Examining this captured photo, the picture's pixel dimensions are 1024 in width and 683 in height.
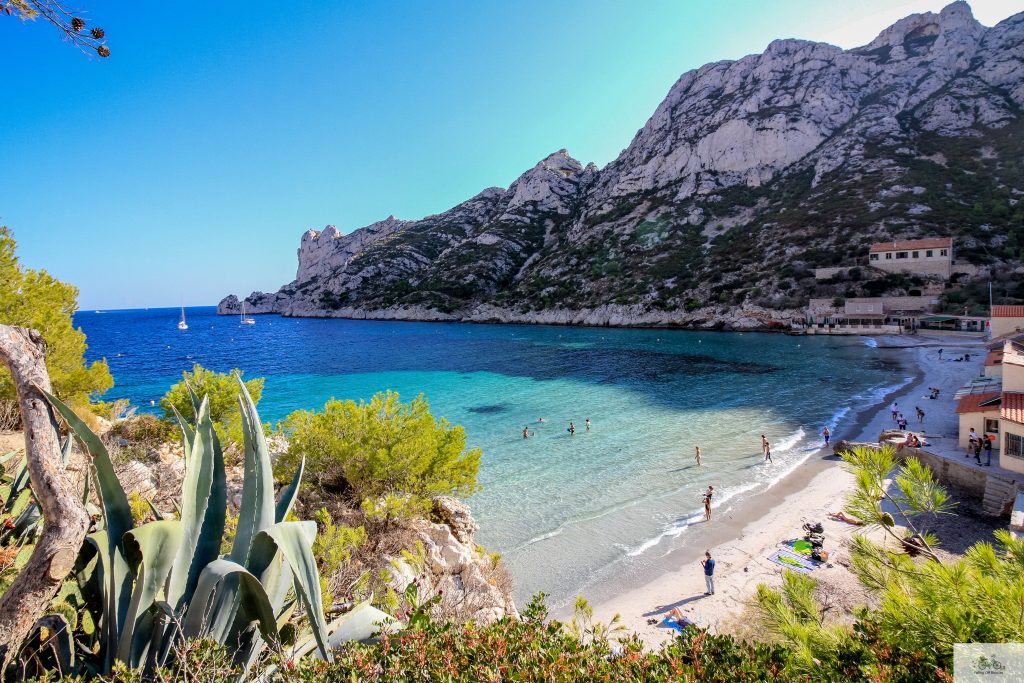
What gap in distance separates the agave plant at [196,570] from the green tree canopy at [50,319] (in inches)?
436

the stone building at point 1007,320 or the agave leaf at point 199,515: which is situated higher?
the stone building at point 1007,320

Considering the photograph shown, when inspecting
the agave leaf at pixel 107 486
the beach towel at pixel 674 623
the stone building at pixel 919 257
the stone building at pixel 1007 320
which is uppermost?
the stone building at pixel 919 257

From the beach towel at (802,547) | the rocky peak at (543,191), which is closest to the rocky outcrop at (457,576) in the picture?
the beach towel at (802,547)

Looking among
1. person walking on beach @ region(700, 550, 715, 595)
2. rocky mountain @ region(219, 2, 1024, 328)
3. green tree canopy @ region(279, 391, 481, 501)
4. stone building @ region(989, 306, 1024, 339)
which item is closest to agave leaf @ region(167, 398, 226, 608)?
green tree canopy @ region(279, 391, 481, 501)

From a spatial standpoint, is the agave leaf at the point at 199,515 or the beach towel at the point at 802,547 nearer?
the agave leaf at the point at 199,515

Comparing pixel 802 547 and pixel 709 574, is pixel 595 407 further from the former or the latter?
pixel 709 574

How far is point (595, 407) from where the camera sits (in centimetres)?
2656

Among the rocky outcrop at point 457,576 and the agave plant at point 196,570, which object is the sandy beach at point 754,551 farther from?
the agave plant at point 196,570

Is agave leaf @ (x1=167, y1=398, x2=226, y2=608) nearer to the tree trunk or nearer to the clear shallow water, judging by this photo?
the tree trunk

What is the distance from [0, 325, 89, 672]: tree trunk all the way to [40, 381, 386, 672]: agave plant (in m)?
0.12

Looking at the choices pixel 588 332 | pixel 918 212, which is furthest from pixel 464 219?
pixel 918 212

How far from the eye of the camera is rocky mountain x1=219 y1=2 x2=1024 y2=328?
57938 mm

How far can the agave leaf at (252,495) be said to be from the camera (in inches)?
119

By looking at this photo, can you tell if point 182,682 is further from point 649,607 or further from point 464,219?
point 464,219
